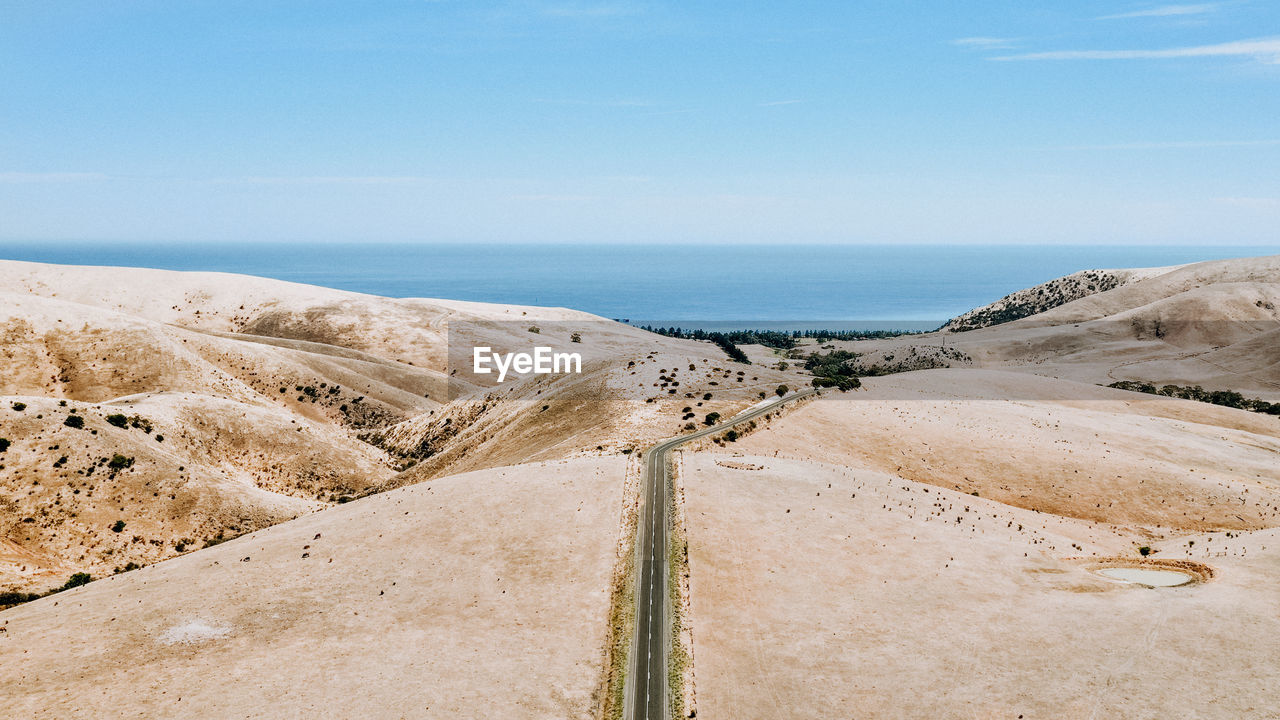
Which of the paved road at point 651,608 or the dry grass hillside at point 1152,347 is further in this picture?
the dry grass hillside at point 1152,347

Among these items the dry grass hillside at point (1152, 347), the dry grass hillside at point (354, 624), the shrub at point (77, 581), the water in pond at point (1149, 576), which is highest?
the dry grass hillside at point (1152, 347)

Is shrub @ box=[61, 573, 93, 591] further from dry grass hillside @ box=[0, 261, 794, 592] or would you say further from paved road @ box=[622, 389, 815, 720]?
paved road @ box=[622, 389, 815, 720]

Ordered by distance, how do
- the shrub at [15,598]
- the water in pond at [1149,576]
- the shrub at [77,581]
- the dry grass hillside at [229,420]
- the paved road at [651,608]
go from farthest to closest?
the dry grass hillside at [229,420] → the shrub at [77,581] → the shrub at [15,598] → the water in pond at [1149,576] → the paved road at [651,608]

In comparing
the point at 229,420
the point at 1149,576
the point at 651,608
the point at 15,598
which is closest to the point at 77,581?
the point at 15,598

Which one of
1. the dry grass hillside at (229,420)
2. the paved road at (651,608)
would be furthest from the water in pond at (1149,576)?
the dry grass hillside at (229,420)

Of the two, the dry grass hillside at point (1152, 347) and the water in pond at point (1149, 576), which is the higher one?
the dry grass hillside at point (1152, 347)

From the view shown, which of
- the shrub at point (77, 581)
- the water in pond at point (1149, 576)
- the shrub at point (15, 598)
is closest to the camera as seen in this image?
the water in pond at point (1149, 576)

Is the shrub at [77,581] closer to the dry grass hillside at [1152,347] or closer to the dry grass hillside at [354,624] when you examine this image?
the dry grass hillside at [354,624]
